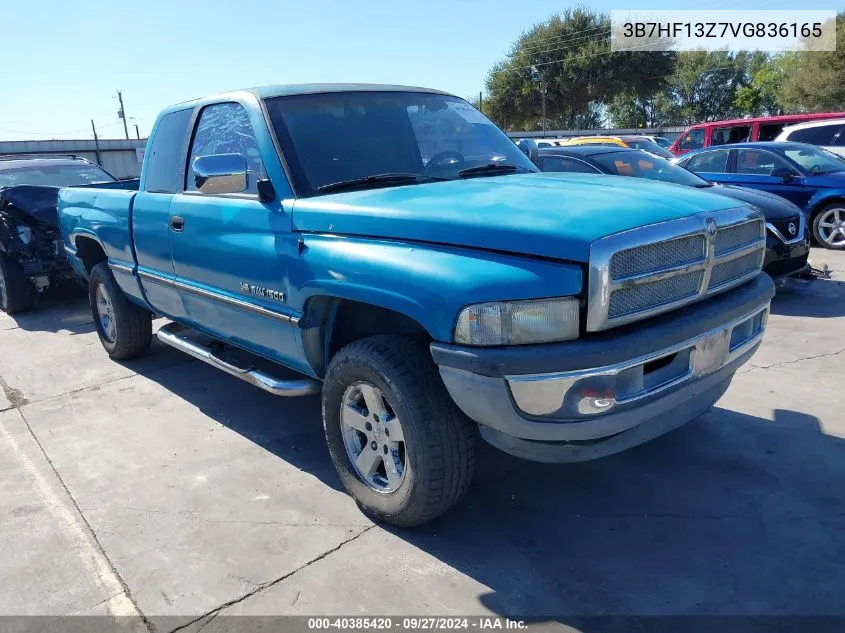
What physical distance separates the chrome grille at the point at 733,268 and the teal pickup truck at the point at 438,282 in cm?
1

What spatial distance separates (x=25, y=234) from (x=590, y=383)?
7257 mm

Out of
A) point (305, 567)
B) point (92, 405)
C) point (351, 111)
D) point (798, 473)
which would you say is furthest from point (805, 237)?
point (92, 405)

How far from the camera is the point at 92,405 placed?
15.4 ft

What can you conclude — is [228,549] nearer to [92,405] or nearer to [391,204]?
[391,204]

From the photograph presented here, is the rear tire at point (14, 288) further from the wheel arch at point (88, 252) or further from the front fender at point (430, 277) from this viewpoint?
the front fender at point (430, 277)

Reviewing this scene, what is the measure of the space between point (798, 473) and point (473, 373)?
203 cm

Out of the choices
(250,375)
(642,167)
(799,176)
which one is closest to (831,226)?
(799,176)

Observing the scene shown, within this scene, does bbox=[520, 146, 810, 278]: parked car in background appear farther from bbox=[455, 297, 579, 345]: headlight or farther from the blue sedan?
bbox=[455, 297, 579, 345]: headlight

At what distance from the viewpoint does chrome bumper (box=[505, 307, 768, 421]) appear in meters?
2.31

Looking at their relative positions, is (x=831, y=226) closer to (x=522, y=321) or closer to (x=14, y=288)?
(x=522, y=321)

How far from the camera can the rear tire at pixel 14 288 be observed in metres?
7.48

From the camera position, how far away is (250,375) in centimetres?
366

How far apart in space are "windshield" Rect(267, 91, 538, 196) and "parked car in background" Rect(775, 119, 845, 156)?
31.4ft

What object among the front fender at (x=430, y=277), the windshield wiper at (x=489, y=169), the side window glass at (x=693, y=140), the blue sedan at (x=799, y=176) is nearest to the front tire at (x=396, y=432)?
the front fender at (x=430, y=277)
